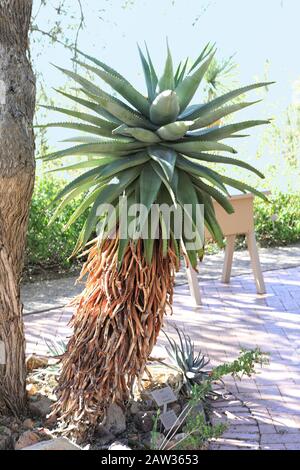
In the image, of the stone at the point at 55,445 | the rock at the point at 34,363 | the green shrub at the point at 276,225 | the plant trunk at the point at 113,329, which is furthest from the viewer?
the green shrub at the point at 276,225

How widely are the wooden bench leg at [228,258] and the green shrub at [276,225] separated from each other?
1.71 metres

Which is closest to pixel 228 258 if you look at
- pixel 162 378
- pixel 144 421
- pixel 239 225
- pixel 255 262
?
pixel 255 262

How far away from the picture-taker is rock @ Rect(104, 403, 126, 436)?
3760 mm

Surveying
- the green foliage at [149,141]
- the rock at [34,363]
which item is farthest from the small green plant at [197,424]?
the rock at [34,363]

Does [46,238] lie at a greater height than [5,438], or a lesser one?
greater

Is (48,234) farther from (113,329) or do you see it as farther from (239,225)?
(113,329)

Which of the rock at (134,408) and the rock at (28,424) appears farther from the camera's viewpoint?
the rock at (134,408)

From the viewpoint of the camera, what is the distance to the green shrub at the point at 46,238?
24.5 ft

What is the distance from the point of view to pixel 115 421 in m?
3.78

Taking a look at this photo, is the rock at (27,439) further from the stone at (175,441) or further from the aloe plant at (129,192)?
the stone at (175,441)

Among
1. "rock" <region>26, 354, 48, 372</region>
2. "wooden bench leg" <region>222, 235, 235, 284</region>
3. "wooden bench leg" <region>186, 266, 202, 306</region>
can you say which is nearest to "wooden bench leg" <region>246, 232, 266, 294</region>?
"wooden bench leg" <region>222, 235, 235, 284</region>

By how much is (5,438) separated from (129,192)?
1314 mm

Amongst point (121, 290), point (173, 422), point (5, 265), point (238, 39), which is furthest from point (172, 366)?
point (238, 39)

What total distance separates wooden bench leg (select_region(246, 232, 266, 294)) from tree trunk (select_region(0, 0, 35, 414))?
10.0 ft
